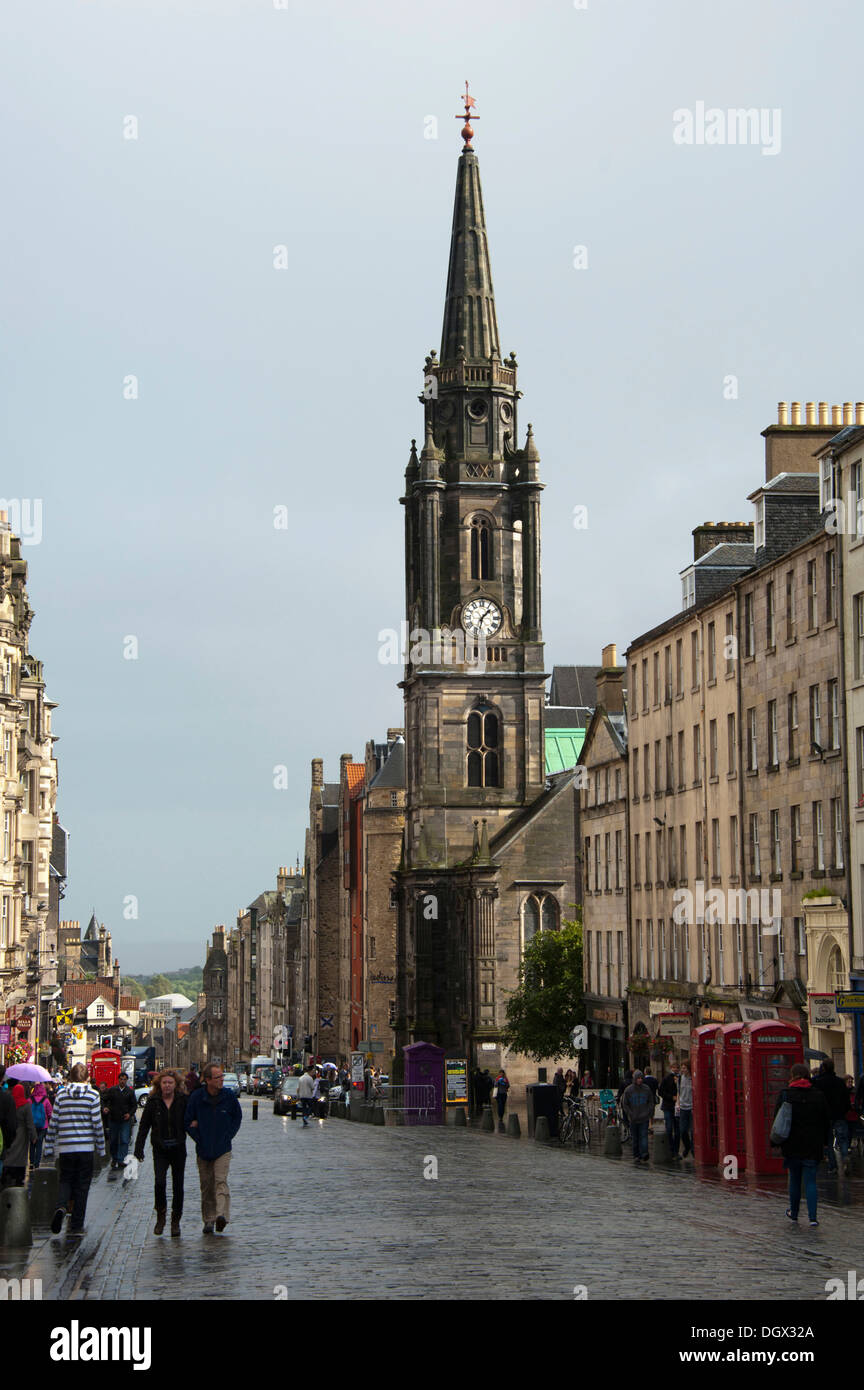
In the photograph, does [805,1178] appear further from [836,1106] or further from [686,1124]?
[686,1124]

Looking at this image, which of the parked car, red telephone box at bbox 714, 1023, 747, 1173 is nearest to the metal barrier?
the parked car

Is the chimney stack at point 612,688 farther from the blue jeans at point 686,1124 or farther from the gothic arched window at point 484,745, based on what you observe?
the blue jeans at point 686,1124

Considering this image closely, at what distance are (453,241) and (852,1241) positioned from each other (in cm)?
8074

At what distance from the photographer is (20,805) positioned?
229 ft

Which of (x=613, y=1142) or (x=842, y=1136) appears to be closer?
(x=842, y=1136)

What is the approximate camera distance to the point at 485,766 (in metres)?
90.2

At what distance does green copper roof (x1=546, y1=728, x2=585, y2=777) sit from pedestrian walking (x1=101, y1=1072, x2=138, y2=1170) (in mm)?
67321

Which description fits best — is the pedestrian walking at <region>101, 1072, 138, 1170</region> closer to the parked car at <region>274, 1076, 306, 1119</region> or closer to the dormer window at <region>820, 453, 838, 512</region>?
the dormer window at <region>820, 453, 838, 512</region>

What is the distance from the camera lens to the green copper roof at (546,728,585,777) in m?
103

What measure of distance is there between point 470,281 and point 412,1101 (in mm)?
46999

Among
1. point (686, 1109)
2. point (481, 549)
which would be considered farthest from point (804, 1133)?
point (481, 549)

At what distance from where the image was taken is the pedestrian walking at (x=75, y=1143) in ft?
68.5
